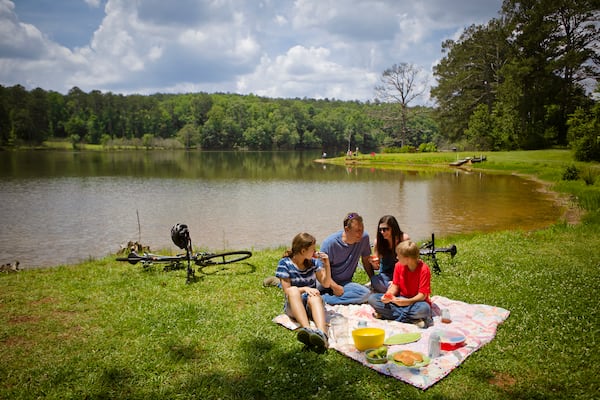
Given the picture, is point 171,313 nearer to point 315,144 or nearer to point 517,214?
point 517,214

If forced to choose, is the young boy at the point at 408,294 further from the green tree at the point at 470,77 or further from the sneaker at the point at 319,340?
the green tree at the point at 470,77

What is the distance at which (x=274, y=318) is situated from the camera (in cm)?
609

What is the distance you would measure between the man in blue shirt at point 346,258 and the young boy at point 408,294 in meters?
0.44

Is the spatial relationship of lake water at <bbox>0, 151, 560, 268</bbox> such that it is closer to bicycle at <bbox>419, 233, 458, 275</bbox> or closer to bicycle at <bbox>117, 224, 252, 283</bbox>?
bicycle at <bbox>117, 224, 252, 283</bbox>

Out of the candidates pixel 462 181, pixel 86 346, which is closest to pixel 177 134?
pixel 462 181

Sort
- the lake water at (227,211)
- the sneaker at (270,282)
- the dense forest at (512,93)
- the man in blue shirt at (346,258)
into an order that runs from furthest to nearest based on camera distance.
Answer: the dense forest at (512,93), the lake water at (227,211), the sneaker at (270,282), the man in blue shirt at (346,258)

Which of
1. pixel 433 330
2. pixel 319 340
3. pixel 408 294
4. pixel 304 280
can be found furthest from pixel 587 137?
pixel 319 340

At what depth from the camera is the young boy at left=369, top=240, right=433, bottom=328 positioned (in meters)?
5.89

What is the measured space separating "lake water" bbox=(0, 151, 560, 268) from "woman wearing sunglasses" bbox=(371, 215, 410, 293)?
6.54m

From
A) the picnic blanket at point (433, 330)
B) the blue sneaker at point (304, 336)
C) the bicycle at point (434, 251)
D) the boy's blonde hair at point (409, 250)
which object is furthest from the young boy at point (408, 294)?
the bicycle at point (434, 251)

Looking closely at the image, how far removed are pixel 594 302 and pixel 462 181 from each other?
92.7 ft

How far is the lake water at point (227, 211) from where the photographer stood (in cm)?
1420

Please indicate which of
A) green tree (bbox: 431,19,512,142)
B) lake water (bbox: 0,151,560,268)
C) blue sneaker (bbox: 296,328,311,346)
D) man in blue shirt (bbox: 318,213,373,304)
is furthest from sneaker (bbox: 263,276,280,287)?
green tree (bbox: 431,19,512,142)

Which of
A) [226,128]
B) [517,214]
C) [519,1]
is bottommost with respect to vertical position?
[517,214]
